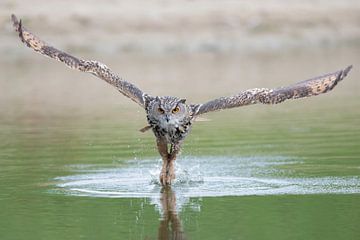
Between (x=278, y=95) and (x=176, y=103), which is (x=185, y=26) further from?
(x=176, y=103)

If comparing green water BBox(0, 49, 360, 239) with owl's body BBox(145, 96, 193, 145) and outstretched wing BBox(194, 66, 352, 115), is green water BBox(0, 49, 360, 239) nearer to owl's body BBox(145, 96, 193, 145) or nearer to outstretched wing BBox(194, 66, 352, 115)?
owl's body BBox(145, 96, 193, 145)

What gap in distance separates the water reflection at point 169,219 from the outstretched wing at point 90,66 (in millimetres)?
1496

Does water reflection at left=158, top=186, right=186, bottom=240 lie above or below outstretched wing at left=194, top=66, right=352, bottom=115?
below

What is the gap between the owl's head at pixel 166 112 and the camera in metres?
17.0

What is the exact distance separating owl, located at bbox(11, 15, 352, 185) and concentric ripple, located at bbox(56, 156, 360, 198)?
0.52 meters

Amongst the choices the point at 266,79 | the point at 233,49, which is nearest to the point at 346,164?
the point at 266,79

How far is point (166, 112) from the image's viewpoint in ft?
55.8

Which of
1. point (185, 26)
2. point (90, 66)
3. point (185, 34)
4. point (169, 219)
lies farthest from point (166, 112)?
point (185, 26)

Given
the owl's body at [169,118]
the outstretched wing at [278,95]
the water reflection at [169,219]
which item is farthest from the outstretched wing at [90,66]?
the water reflection at [169,219]

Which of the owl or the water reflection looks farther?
the owl

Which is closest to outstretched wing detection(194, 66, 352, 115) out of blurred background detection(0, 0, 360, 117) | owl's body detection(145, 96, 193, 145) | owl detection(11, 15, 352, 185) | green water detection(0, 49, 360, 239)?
owl detection(11, 15, 352, 185)

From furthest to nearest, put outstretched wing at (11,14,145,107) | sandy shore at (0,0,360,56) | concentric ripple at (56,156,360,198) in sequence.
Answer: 1. sandy shore at (0,0,360,56)
2. outstretched wing at (11,14,145,107)
3. concentric ripple at (56,156,360,198)

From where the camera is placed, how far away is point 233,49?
2055 inches

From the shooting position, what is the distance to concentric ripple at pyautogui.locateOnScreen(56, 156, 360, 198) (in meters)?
17.1
